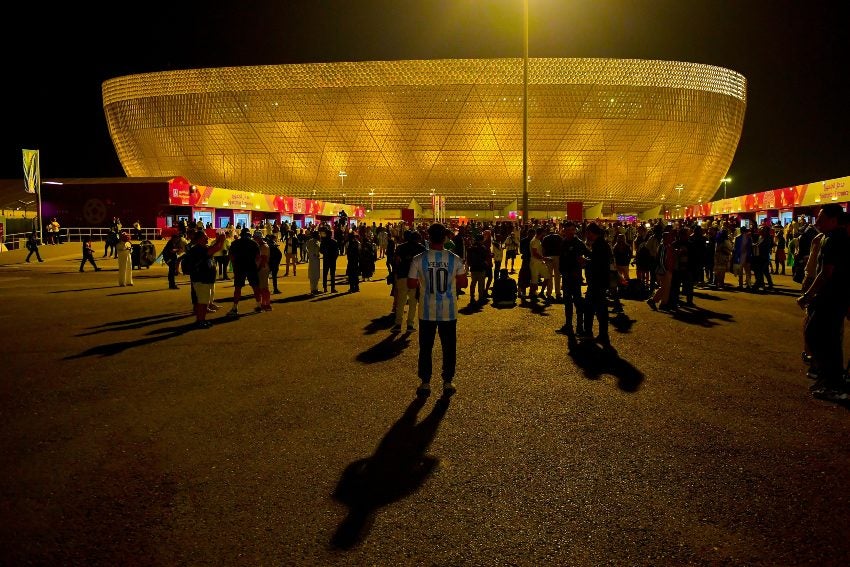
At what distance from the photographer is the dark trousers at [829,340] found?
18.8 feet

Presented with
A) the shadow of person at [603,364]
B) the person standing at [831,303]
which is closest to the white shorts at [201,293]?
the shadow of person at [603,364]

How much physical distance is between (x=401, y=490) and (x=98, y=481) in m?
1.97

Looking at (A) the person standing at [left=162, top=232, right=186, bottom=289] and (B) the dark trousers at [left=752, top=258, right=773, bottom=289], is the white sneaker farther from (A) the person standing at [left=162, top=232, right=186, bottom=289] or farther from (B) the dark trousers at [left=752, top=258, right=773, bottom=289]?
(B) the dark trousers at [left=752, top=258, right=773, bottom=289]

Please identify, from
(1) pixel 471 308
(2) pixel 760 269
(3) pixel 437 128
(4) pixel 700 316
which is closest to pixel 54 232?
(1) pixel 471 308

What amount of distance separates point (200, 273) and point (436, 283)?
19.5ft

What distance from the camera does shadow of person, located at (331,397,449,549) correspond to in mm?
3215


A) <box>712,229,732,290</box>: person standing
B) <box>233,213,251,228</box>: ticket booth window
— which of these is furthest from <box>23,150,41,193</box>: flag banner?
<box>712,229,732,290</box>: person standing

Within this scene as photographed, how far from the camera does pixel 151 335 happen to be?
9453 millimetres

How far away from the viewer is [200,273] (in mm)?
10273

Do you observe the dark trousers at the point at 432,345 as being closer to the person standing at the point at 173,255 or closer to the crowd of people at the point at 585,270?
the crowd of people at the point at 585,270

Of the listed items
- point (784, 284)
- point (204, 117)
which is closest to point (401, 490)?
point (784, 284)

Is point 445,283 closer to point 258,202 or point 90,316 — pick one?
point 90,316

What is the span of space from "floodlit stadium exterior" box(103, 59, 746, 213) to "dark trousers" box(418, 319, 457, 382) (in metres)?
78.4

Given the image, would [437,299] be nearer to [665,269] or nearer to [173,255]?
[665,269]
